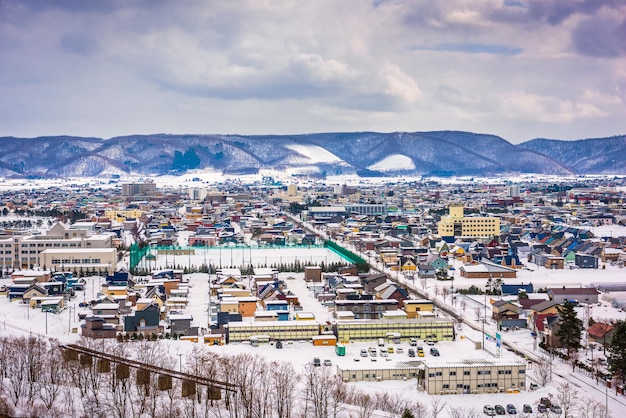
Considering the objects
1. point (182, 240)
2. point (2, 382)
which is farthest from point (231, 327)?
point (182, 240)

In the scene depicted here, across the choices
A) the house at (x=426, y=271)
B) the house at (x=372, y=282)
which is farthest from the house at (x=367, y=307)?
the house at (x=426, y=271)

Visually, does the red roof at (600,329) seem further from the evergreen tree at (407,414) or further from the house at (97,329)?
the house at (97,329)

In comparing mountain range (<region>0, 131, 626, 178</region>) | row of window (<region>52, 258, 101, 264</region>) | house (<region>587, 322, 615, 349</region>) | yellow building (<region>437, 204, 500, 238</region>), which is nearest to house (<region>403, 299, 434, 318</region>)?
house (<region>587, 322, 615, 349</region>)

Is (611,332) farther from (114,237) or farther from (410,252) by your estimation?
(114,237)

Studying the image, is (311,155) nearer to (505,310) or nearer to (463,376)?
(505,310)

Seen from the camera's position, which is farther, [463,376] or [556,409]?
[463,376]

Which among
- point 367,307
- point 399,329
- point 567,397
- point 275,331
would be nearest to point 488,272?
point 367,307
